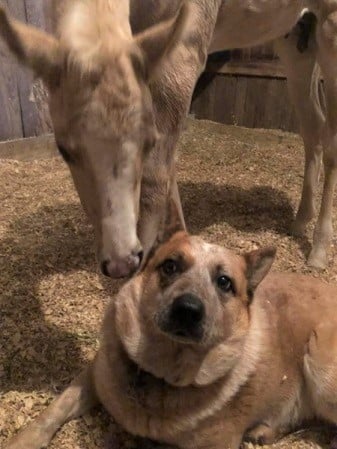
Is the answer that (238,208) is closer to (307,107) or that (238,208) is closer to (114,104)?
(307,107)

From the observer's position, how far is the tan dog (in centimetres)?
170

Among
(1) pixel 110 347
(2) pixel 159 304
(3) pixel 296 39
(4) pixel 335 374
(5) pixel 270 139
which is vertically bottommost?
(5) pixel 270 139

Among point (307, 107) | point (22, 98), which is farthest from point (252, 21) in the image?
point (22, 98)

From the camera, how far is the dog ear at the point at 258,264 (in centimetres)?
180

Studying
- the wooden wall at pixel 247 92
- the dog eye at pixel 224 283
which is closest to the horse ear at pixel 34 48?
the dog eye at pixel 224 283

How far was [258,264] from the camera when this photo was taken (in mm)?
1806

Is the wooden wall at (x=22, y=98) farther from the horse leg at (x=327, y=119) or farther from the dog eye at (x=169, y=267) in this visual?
the dog eye at (x=169, y=267)

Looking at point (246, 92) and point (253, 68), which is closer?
point (253, 68)

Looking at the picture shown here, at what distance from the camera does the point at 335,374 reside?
193 centimetres

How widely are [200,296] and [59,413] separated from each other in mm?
628

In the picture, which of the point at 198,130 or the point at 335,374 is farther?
the point at 198,130

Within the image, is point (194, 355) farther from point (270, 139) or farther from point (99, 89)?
point (270, 139)

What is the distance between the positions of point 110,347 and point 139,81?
84 centimetres

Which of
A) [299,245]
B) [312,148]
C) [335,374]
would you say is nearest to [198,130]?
[312,148]
